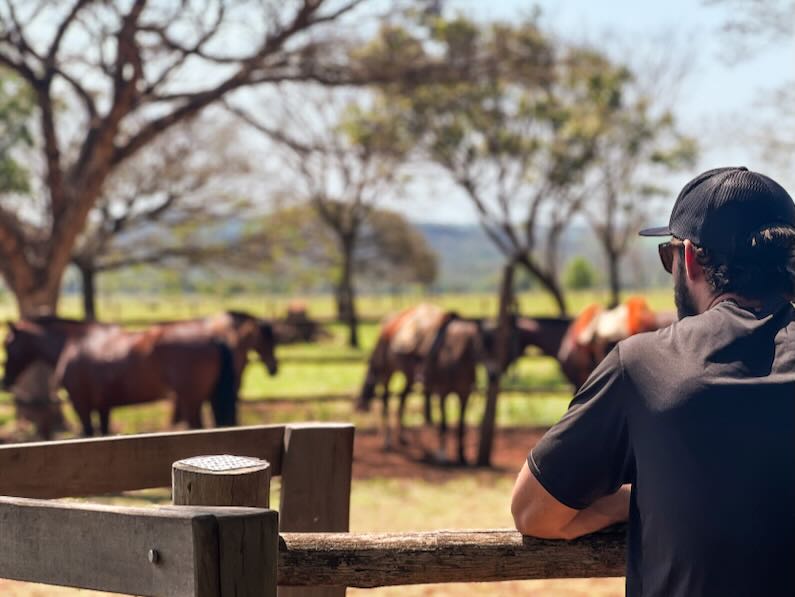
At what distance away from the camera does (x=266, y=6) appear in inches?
438

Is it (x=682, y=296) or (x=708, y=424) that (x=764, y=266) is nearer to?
(x=682, y=296)

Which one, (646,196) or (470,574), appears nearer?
(470,574)

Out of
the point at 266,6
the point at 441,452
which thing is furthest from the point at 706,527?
the point at 266,6

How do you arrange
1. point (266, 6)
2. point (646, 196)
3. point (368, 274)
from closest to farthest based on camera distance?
point (266, 6) → point (646, 196) → point (368, 274)

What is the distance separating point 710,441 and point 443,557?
0.74 meters

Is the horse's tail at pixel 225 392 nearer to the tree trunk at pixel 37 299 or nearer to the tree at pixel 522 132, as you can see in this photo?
the tree trunk at pixel 37 299

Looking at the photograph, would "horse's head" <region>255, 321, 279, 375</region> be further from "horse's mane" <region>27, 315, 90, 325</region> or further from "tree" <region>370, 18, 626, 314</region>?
"tree" <region>370, 18, 626, 314</region>

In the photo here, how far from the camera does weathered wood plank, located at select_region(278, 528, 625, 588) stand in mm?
2041

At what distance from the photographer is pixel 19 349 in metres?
10.3

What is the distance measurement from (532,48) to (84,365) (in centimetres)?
768

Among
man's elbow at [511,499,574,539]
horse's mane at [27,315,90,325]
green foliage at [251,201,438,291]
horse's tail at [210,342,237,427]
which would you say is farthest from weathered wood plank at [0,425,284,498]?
green foliage at [251,201,438,291]

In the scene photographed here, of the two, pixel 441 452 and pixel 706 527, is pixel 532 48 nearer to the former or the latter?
pixel 441 452

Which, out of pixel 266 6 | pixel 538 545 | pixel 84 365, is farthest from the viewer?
pixel 266 6

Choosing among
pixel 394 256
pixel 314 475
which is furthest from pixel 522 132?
pixel 394 256
